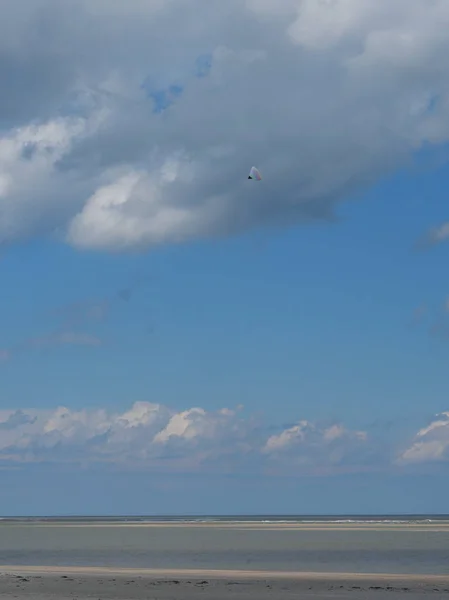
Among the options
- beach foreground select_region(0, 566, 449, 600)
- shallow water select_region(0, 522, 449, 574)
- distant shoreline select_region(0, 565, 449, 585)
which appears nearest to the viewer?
beach foreground select_region(0, 566, 449, 600)

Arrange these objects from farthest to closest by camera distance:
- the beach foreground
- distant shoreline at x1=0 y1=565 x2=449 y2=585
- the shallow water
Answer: the shallow water
distant shoreline at x1=0 y1=565 x2=449 y2=585
the beach foreground

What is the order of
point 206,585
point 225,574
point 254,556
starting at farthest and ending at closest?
1. point 254,556
2. point 225,574
3. point 206,585

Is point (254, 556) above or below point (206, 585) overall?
above

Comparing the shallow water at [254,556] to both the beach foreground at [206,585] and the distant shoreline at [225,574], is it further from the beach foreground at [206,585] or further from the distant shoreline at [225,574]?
the beach foreground at [206,585]

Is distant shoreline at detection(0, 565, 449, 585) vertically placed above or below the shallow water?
below

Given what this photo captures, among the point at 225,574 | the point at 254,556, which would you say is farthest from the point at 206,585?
the point at 254,556

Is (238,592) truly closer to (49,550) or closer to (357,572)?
(357,572)

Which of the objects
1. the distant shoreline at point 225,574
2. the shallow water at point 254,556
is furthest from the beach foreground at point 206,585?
the shallow water at point 254,556

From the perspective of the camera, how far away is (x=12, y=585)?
152ft

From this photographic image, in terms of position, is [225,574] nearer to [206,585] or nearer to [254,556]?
[206,585]

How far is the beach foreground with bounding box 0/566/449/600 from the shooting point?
4153 centimetres

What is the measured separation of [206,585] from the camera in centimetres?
4644

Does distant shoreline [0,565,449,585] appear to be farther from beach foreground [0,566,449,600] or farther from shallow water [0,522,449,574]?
shallow water [0,522,449,574]

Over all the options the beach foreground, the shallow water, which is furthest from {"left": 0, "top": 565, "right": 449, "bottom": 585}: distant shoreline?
the shallow water
